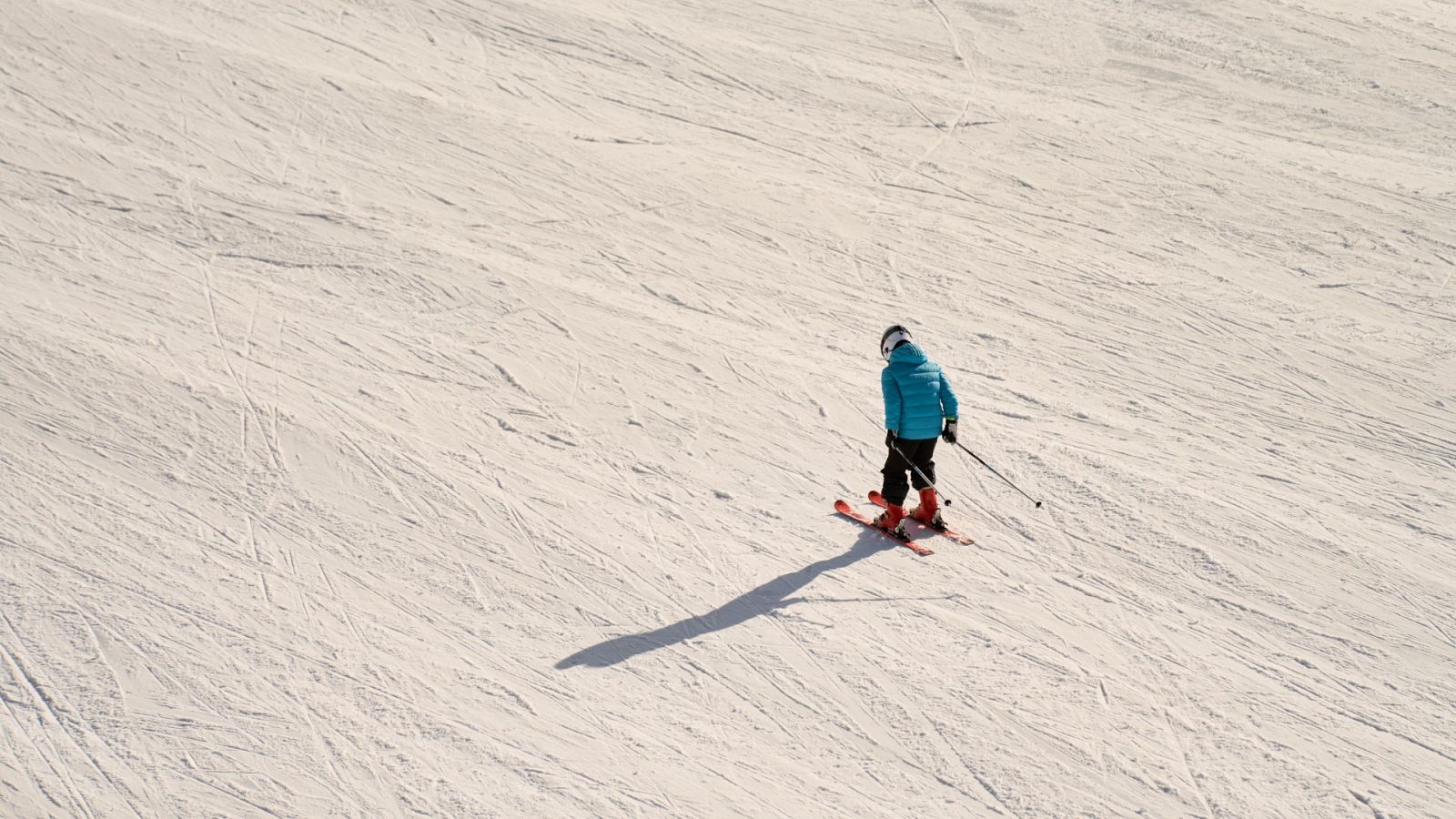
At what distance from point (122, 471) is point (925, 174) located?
7759 millimetres

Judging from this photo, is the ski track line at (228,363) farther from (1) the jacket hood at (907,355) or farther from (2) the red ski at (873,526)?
(1) the jacket hood at (907,355)

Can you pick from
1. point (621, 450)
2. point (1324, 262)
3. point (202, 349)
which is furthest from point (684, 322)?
point (1324, 262)

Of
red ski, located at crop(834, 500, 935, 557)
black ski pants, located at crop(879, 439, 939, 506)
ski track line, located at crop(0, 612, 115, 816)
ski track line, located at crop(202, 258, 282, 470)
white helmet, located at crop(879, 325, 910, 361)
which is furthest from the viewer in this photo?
ski track line, located at crop(202, 258, 282, 470)

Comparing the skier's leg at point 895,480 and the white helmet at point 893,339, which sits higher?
the white helmet at point 893,339

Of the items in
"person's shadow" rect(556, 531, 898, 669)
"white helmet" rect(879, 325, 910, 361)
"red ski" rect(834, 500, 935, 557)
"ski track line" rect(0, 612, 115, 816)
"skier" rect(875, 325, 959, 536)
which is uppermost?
"white helmet" rect(879, 325, 910, 361)

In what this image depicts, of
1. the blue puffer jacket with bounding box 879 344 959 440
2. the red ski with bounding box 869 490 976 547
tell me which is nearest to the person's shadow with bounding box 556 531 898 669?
the red ski with bounding box 869 490 976 547

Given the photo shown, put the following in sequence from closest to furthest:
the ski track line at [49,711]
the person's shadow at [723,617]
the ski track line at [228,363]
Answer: the ski track line at [49,711]
the person's shadow at [723,617]
the ski track line at [228,363]

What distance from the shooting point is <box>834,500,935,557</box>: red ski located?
762cm

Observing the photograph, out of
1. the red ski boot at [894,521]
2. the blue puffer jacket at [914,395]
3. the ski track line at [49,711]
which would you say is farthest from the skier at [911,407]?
the ski track line at [49,711]

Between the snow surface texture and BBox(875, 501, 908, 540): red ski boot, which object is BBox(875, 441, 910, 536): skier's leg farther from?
the snow surface texture

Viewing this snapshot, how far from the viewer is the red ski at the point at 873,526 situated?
7617 millimetres

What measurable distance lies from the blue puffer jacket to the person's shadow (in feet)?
2.74

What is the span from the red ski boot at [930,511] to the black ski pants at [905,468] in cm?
12

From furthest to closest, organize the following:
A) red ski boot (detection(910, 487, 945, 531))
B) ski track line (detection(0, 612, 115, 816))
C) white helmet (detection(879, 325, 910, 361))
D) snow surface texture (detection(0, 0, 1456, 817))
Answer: red ski boot (detection(910, 487, 945, 531))
white helmet (detection(879, 325, 910, 361))
snow surface texture (detection(0, 0, 1456, 817))
ski track line (detection(0, 612, 115, 816))
